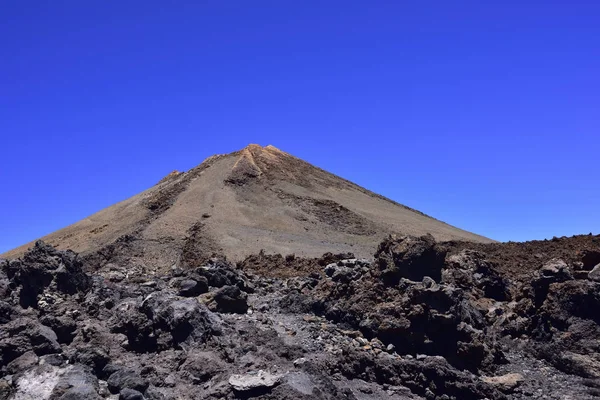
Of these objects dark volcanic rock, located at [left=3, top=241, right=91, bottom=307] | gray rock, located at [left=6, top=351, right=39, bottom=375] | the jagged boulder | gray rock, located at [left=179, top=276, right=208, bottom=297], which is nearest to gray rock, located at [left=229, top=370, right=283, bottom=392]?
gray rock, located at [left=6, top=351, right=39, bottom=375]

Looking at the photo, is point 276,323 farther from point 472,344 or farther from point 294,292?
point 472,344

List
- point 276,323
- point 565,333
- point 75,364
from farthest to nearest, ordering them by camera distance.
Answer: point 276,323 < point 565,333 < point 75,364

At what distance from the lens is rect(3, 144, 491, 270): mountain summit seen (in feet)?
93.1

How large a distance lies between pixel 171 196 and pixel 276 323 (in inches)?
956

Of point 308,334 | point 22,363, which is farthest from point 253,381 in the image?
point 22,363

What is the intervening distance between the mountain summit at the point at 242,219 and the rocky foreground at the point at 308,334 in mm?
11834

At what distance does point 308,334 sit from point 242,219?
67.7 feet

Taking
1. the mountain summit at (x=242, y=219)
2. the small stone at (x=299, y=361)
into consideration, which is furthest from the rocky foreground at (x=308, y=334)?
the mountain summit at (x=242, y=219)

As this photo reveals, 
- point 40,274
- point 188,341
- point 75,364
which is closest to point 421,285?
point 188,341

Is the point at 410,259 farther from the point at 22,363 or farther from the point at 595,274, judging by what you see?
the point at 22,363

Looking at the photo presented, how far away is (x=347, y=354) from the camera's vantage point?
1105cm

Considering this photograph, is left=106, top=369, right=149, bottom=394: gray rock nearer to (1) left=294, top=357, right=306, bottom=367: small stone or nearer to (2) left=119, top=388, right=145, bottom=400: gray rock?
(2) left=119, top=388, right=145, bottom=400: gray rock

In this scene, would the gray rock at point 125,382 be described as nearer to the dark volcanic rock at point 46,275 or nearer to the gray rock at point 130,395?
the gray rock at point 130,395

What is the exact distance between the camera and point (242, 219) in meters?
32.9
